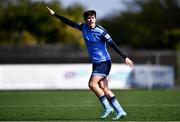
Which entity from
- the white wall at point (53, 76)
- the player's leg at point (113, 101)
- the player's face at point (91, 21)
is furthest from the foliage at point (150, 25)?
the player's face at point (91, 21)

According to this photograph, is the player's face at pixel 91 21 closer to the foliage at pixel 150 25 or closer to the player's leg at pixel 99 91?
the player's leg at pixel 99 91

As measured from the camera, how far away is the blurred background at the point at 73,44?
33.1 metres

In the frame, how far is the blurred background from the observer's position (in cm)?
3312

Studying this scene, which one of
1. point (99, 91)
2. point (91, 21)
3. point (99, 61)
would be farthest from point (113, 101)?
point (91, 21)

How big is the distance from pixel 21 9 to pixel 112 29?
156 feet

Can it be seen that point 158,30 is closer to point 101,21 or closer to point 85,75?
point 101,21

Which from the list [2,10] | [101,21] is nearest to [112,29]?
[101,21]

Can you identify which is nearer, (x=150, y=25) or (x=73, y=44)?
(x=73, y=44)

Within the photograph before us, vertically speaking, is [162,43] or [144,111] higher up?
[144,111]

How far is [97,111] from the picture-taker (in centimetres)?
1672

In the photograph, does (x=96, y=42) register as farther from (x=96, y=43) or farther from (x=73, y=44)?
(x=73, y=44)

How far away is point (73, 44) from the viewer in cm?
6356

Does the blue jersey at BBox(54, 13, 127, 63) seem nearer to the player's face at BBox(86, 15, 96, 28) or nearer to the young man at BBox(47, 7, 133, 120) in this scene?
the young man at BBox(47, 7, 133, 120)

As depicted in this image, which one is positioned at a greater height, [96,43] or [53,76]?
[96,43]
